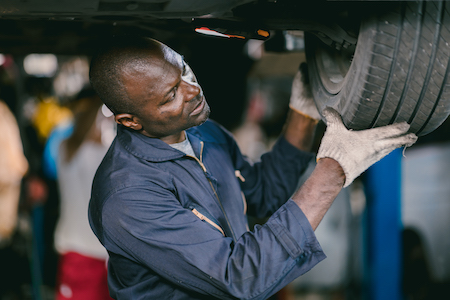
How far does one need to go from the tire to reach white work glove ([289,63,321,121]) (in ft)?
1.24

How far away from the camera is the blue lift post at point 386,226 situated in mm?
2482

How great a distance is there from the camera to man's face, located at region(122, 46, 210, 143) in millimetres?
1155

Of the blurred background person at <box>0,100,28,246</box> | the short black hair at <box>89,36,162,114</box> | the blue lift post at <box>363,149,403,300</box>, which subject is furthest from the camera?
the blurred background person at <box>0,100,28,246</box>

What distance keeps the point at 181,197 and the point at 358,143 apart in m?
0.53

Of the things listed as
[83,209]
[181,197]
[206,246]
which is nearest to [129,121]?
[181,197]

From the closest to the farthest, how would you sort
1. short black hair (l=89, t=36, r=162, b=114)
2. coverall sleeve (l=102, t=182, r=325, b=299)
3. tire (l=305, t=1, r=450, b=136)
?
tire (l=305, t=1, r=450, b=136) → coverall sleeve (l=102, t=182, r=325, b=299) → short black hair (l=89, t=36, r=162, b=114)

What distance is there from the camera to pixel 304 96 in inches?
57.1

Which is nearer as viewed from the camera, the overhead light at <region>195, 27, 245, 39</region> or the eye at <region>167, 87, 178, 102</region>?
the overhead light at <region>195, 27, 245, 39</region>

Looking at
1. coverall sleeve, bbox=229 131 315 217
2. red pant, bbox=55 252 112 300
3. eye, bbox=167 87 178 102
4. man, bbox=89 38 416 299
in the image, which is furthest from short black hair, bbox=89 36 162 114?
red pant, bbox=55 252 112 300

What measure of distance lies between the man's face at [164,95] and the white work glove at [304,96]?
1.25 feet

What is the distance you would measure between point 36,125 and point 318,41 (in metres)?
3.36

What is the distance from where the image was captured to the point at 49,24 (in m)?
1.48

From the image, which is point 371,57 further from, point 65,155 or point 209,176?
point 65,155

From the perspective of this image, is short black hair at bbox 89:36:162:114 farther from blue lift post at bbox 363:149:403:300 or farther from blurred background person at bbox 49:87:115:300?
blue lift post at bbox 363:149:403:300
